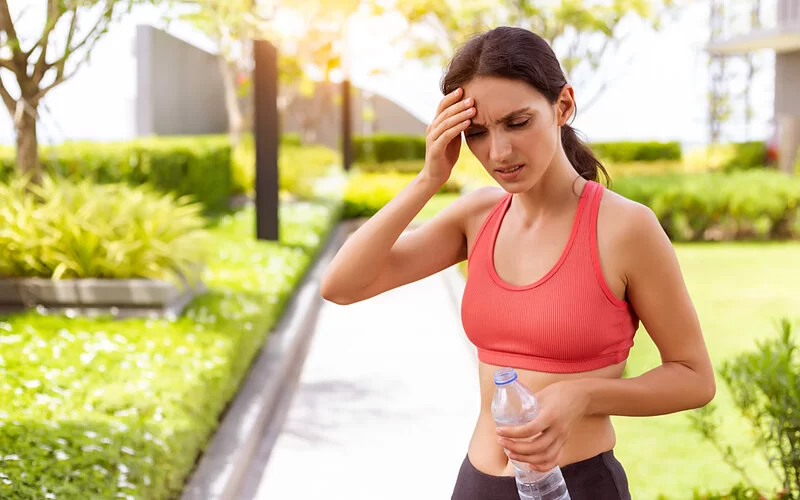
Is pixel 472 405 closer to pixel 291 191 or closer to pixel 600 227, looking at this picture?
pixel 600 227

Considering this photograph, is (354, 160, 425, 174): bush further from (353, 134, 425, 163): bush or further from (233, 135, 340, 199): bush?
(233, 135, 340, 199): bush

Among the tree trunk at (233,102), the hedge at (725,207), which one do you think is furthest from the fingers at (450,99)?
the tree trunk at (233,102)

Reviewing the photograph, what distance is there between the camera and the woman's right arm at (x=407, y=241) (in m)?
1.99

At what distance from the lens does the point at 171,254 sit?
7.09 metres

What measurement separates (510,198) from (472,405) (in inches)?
190

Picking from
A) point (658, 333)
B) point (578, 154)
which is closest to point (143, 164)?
point (578, 154)

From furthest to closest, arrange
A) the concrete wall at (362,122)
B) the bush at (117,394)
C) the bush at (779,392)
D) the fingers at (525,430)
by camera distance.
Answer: the concrete wall at (362,122) → the bush at (117,394) → the bush at (779,392) → the fingers at (525,430)

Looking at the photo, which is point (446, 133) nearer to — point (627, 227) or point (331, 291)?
point (627, 227)

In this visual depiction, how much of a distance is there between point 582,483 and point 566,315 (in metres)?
0.36

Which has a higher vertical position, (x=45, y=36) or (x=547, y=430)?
(x=45, y=36)

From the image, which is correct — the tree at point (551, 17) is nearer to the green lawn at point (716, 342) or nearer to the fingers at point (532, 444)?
the green lawn at point (716, 342)

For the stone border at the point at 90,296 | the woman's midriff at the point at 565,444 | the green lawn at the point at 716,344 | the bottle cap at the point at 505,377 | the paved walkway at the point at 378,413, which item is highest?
the bottle cap at the point at 505,377

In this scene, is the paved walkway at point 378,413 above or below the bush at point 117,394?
below

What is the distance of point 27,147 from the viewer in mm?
7203
